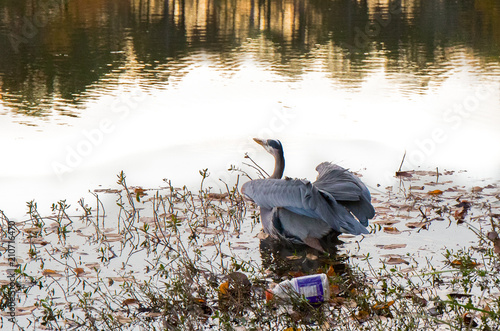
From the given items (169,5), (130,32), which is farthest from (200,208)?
(169,5)

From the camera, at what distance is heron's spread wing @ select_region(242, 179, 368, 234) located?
6.18m

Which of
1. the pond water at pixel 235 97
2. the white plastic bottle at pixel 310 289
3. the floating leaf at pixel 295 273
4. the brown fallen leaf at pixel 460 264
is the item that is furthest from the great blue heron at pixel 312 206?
the pond water at pixel 235 97

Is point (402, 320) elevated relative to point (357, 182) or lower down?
lower down

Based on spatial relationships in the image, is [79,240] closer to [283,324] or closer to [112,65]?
[283,324]

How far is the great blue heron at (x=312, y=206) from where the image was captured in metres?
6.21

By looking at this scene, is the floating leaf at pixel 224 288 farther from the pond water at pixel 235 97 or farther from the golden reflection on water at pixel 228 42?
the golden reflection on water at pixel 228 42

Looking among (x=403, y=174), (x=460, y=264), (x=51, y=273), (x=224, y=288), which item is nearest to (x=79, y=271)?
(x=51, y=273)

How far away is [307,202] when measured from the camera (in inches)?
244

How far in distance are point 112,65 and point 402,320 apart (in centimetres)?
1451

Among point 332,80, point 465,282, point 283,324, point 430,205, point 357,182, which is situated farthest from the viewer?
point 332,80

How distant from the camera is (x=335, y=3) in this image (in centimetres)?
3288

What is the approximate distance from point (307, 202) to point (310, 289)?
3.93ft

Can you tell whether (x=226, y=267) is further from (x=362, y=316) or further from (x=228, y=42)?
(x=228, y=42)

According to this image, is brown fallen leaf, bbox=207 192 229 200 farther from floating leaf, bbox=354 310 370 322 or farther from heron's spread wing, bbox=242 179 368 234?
floating leaf, bbox=354 310 370 322
